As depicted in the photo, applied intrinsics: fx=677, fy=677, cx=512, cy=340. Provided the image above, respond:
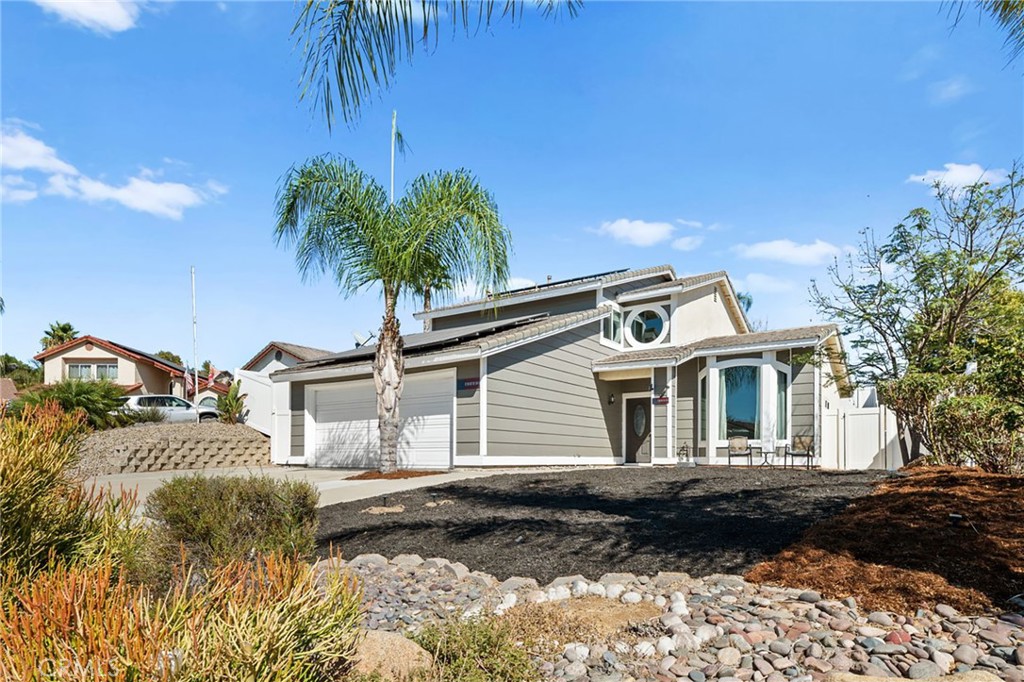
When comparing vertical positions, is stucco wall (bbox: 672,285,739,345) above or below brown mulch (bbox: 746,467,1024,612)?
above

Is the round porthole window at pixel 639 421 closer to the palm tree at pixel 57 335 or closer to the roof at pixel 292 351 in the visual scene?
the roof at pixel 292 351

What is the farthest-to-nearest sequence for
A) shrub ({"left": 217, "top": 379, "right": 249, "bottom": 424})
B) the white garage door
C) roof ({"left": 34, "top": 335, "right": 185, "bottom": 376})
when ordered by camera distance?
roof ({"left": 34, "top": 335, "right": 185, "bottom": 376}) → shrub ({"left": 217, "top": 379, "right": 249, "bottom": 424}) → the white garage door

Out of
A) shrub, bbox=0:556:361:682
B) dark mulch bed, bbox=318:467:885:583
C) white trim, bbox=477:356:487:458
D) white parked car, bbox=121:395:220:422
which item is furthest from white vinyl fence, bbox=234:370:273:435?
shrub, bbox=0:556:361:682

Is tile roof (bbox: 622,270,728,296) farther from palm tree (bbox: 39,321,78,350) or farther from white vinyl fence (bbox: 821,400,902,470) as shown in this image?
palm tree (bbox: 39,321,78,350)

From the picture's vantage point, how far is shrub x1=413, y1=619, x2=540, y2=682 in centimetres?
336

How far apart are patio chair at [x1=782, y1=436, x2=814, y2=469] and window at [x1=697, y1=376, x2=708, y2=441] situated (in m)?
1.96

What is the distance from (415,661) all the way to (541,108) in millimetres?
4927

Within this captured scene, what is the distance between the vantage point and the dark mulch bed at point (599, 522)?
5.76 m

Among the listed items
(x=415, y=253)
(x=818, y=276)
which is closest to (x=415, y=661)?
(x=415, y=253)

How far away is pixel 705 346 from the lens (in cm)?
1720

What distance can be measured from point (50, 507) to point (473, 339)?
40.7 feet

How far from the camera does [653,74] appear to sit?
28.3 ft

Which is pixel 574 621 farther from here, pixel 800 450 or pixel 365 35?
pixel 800 450

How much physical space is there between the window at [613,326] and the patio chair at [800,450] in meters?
5.57
